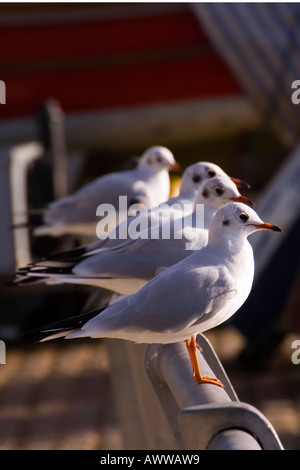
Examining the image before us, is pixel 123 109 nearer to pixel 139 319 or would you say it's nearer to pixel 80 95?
pixel 80 95

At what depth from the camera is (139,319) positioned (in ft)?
6.68

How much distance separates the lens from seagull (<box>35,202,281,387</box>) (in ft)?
6.67

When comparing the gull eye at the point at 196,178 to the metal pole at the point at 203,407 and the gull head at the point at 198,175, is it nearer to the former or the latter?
the gull head at the point at 198,175

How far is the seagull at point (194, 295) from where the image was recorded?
2.03 m

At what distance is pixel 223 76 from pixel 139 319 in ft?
21.4

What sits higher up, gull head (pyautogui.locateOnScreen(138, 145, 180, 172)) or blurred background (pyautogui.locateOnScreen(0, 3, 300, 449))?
blurred background (pyautogui.locateOnScreen(0, 3, 300, 449))

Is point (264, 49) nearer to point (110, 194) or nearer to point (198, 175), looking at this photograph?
point (110, 194)

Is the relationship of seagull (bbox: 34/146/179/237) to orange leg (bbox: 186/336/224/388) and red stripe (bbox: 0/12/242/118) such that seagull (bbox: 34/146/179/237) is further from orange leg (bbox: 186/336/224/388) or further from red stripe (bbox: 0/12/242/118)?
red stripe (bbox: 0/12/242/118)

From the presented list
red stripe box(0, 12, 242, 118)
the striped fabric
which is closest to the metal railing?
the striped fabric

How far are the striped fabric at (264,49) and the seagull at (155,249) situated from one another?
4989 mm

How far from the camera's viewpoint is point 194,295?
2.10 meters

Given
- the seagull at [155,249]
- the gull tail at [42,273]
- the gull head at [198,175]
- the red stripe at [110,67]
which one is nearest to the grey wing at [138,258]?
the seagull at [155,249]
